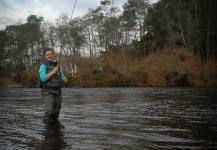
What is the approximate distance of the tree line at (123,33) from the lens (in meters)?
41.8

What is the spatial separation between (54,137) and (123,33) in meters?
Answer: 50.3

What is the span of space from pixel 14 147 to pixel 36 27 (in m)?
66.4

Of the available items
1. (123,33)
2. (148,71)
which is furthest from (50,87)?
(123,33)

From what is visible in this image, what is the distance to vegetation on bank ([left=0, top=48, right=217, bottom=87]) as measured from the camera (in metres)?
34.8

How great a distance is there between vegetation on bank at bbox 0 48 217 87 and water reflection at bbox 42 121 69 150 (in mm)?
30187

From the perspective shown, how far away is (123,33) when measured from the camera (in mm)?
54250

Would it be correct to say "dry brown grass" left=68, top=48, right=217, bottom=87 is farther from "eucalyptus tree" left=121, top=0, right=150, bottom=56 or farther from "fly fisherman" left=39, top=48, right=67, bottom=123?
"fly fisherman" left=39, top=48, right=67, bottom=123

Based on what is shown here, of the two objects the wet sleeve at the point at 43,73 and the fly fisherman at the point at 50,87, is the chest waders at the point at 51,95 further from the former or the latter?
the wet sleeve at the point at 43,73

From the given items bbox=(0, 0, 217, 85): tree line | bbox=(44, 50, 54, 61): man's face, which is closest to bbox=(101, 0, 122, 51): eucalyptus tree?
bbox=(0, 0, 217, 85): tree line

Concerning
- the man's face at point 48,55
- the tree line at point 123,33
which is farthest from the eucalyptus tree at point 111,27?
the man's face at point 48,55

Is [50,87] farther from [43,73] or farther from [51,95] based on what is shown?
[43,73]

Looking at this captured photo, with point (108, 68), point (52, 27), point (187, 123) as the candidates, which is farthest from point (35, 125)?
point (52, 27)

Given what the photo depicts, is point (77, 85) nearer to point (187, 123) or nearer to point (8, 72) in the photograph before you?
point (187, 123)

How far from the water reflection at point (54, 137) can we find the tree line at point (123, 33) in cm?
3080
